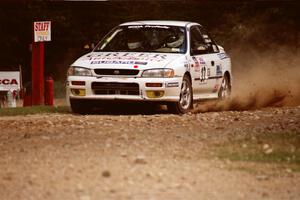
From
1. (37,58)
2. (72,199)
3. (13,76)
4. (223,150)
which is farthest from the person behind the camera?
(13,76)

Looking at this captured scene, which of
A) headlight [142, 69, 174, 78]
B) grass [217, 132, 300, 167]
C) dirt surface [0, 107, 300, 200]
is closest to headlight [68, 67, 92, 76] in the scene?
headlight [142, 69, 174, 78]

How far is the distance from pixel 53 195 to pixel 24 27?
2387 cm

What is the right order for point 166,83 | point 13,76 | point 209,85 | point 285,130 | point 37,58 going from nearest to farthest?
1. point 285,130
2. point 166,83
3. point 209,85
4. point 37,58
5. point 13,76

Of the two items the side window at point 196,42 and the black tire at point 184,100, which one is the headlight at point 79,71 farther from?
the side window at point 196,42

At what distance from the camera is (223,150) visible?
12.2m

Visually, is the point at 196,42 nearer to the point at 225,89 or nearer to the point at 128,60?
the point at 225,89

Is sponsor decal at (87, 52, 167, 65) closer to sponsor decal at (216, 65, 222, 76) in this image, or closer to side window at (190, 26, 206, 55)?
side window at (190, 26, 206, 55)

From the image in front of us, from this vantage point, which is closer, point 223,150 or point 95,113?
point 223,150

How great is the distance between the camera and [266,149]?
12391 mm

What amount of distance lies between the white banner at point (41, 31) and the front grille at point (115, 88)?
4448 millimetres

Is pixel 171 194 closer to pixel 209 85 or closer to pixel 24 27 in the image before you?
pixel 209 85

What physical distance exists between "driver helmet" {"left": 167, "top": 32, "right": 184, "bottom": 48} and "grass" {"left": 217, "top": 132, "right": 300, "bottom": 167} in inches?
174

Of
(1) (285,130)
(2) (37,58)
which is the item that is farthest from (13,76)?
(1) (285,130)

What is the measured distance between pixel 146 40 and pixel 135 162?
729cm
